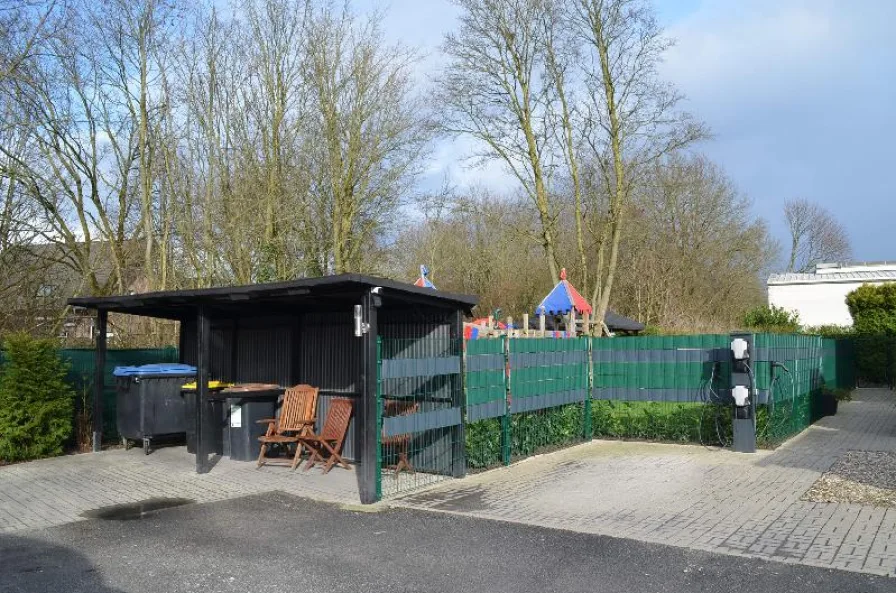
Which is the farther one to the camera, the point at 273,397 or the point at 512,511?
the point at 273,397

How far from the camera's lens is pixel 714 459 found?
10.9 metres

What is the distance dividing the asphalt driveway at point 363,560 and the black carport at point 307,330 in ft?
4.86

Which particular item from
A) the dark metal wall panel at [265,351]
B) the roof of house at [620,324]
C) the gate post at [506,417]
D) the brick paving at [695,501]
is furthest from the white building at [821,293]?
the dark metal wall panel at [265,351]

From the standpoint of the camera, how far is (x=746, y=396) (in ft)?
36.7

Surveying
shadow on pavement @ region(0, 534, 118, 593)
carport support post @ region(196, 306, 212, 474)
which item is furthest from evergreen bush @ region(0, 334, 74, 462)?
shadow on pavement @ region(0, 534, 118, 593)

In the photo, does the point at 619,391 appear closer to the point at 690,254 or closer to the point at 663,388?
the point at 663,388

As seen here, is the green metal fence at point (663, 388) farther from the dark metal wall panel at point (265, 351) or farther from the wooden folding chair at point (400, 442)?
the dark metal wall panel at point (265, 351)

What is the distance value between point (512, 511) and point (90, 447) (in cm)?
799

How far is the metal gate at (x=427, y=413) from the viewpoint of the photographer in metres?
9.34

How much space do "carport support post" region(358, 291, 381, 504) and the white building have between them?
3010cm

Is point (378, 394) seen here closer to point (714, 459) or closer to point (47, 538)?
point (47, 538)

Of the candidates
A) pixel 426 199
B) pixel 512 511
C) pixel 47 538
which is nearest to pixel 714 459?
pixel 512 511

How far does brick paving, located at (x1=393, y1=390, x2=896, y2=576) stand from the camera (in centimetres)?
654

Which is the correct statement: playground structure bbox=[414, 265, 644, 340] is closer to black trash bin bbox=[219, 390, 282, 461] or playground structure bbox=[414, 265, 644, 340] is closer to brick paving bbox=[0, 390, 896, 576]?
brick paving bbox=[0, 390, 896, 576]
